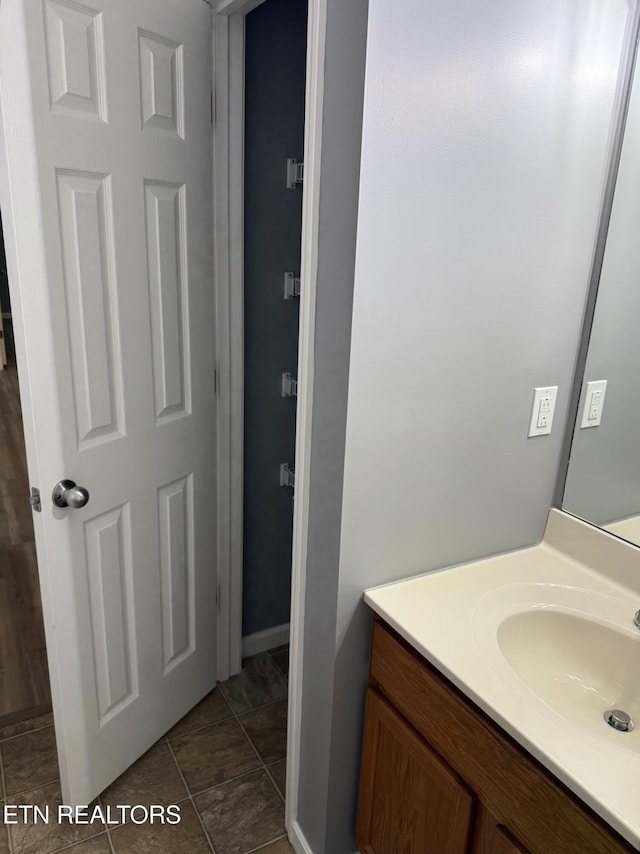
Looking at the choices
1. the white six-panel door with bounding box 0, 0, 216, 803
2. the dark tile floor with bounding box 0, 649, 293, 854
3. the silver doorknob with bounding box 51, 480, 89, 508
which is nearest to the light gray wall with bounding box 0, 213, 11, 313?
the white six-panel door with bounding box 0, 0, 216, 803

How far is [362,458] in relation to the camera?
129 centimetres

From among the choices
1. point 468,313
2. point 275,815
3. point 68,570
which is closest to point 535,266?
point 468,313

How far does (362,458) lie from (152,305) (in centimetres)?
74

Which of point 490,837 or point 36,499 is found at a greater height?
point 36,499

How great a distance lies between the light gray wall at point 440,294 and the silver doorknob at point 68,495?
1.83ft

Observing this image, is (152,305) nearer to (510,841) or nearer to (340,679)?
(340,679)

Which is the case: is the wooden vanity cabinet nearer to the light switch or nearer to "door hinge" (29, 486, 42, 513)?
the light switch

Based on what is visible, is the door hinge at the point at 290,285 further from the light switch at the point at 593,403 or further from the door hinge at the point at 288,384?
the light switch at the point at 593,403

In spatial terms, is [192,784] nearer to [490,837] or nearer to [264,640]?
[264,640]

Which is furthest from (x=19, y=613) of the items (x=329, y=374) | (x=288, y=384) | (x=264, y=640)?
(x=329, y=374)

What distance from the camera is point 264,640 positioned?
8.15ft

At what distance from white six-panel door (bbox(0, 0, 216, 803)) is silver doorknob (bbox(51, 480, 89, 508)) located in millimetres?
23

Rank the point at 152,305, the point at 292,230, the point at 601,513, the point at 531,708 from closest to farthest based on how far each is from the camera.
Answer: the point at 531,708 → the point at 601,513 → the point at 152,305 → the point at 292,230

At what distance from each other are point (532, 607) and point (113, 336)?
1.15 metres
